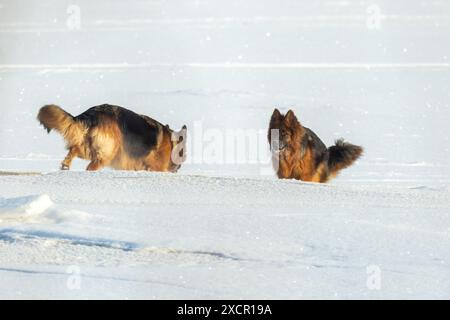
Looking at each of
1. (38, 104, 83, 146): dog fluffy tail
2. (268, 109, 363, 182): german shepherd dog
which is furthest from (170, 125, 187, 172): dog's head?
(38, 104, 83, 146): dog fluffy tail

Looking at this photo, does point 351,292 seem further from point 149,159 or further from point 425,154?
point 425,154

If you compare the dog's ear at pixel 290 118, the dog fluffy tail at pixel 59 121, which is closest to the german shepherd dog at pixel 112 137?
the dog fluffy tail at pixel 59 121

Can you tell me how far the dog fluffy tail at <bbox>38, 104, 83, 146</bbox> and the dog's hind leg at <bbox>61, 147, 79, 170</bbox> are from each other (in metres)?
0.12

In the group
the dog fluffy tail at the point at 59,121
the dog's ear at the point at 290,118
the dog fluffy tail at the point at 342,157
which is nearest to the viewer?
the dog fluffy tail at the point at 59,121

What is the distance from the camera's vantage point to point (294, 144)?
9688 mm

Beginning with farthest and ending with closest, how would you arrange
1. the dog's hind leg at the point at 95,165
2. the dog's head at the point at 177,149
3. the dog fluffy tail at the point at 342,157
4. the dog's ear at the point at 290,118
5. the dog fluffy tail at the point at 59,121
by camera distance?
the dog fluffy tail at the point at 342,157, the dog's head at the point at 177,149, the dog's ear at the point at 290,118, the dog's hind leg at the point at 95,165, the dog fluffy tail at the point at 59,121

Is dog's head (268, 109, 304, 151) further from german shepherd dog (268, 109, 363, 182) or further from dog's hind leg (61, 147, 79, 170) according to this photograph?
dog's hind leg (61, 147, 79, 170)

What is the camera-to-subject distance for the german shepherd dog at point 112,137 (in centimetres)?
848

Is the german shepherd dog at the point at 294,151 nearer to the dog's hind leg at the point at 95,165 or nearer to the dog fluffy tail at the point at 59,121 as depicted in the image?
the dog's hind leg at the point at 95,165

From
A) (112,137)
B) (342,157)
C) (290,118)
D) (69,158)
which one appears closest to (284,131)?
(290,118)

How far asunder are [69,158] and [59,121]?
343mm

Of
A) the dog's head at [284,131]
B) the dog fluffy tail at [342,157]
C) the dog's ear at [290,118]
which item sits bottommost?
the dog fluffy tail at [342,157]

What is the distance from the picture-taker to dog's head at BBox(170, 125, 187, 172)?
9883 millimetres
